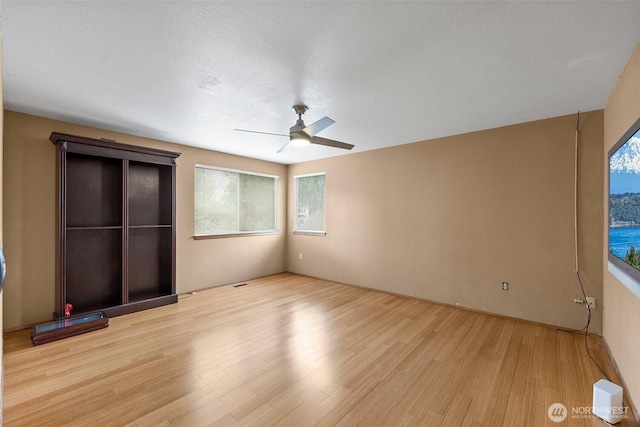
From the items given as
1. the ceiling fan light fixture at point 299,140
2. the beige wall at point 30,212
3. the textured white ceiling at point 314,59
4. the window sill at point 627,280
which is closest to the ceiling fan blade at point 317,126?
the ceiling fan light fixture at point 299,140

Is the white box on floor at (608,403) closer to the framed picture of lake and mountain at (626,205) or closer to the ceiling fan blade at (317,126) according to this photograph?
the framed picture of lake and mountain at (626,205)

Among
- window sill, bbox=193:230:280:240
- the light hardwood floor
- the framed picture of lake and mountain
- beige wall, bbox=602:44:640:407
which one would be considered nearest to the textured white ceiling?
beige wall, bbox=602:44:640:407

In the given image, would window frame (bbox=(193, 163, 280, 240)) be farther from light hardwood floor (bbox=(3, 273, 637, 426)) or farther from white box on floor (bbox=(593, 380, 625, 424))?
white box on floor (bbox=(593, 380, 625, 424))

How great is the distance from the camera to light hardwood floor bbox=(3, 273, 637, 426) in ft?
5.96

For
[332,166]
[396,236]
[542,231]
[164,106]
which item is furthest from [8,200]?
[542,231]

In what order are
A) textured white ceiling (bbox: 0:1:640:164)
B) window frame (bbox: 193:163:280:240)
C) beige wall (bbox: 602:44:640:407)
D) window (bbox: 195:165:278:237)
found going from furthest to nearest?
window (bbox: 195:165:278:237) → window frame (bbox: 193:163:280:240) → beige wall (bbox: 602:44:640:407) → textured white ceiling (bbox: 0:1:640:164)

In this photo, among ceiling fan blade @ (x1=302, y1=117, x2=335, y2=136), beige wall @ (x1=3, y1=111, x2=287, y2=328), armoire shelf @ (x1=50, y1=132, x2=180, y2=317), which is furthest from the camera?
armoire shelf @ (x1=50, y1=132, x2=180, y2=317)

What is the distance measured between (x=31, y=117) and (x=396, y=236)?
16.8 feet

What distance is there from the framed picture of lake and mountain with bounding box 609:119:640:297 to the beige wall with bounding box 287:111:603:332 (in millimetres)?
848

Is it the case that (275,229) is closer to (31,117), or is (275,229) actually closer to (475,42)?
(31,117)

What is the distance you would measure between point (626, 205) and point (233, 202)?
16.9 feet

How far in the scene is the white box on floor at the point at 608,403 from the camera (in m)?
1.72

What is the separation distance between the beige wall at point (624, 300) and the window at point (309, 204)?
409 centimetres

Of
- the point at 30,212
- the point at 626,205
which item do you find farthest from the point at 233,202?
the point at 626,205
